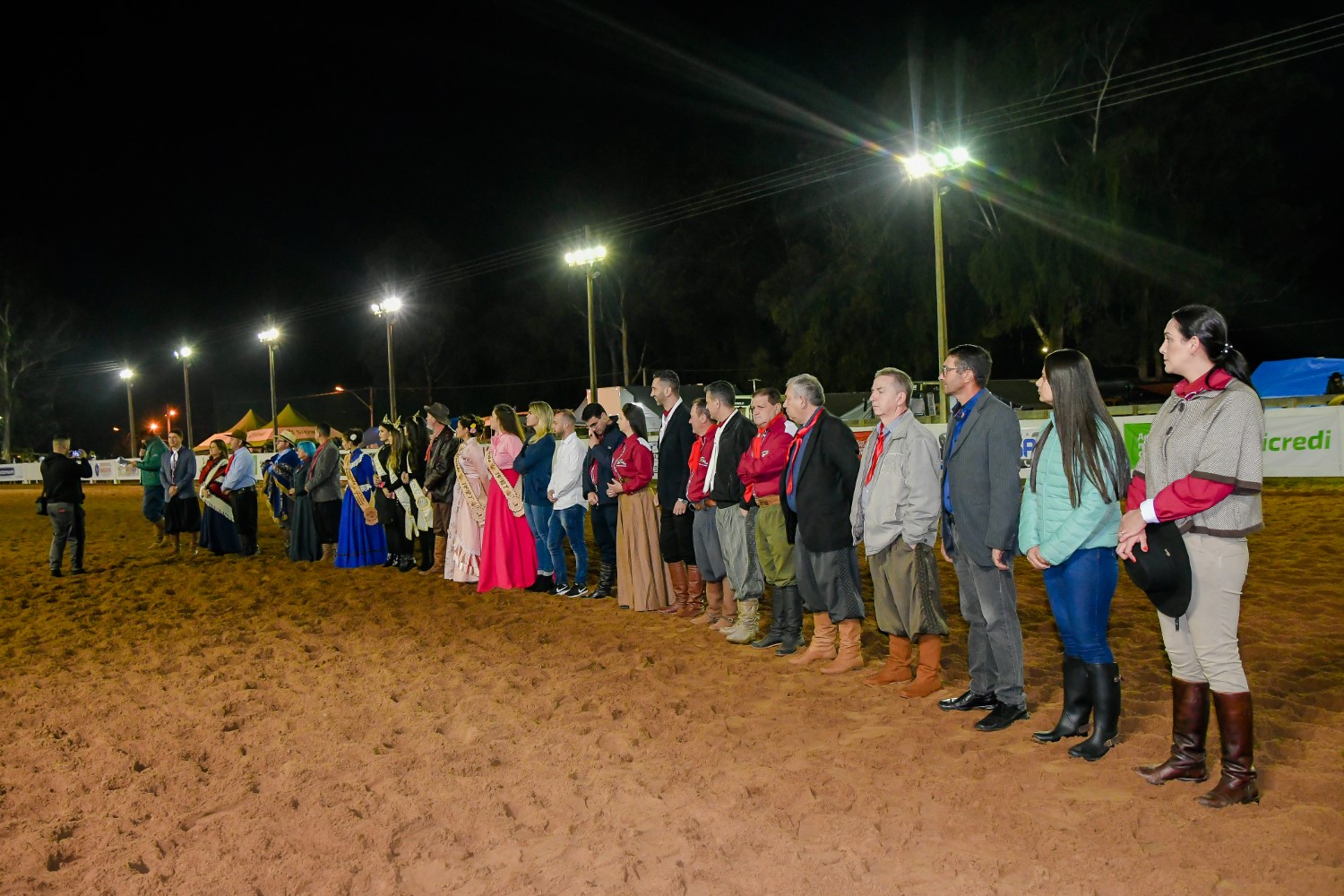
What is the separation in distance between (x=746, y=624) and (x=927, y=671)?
1.76m

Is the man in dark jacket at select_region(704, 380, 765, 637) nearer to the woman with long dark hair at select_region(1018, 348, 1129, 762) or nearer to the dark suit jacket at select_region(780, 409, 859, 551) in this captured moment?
the dark suit jacket at select_region(780, 409, 859, 551)

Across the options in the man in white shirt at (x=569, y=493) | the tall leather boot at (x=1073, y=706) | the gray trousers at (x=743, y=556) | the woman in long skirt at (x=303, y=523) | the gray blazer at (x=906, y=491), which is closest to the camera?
the tall leather boot at (x=1073, y=706)

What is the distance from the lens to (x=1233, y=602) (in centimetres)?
355

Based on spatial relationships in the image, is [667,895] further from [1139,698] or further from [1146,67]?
[1146,67]

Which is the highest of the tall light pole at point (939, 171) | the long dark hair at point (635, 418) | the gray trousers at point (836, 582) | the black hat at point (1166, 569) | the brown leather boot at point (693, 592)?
the tall light pole at point (939, 171)

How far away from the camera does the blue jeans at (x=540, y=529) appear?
922 centimetres

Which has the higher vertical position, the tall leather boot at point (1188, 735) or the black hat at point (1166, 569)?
the black hat at point (1166, 569)

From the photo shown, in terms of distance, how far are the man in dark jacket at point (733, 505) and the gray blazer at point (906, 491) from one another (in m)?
1.45

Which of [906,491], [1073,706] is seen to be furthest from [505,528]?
[1073,706]

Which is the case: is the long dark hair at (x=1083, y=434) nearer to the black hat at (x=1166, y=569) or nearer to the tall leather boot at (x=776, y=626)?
the black hat at (x=1166, y=569)

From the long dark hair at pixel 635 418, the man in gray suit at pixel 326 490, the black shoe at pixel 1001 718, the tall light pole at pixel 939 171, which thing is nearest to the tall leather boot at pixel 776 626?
the black shoe at pixel 1001 718

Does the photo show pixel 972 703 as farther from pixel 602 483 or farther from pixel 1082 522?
pixel 602 483

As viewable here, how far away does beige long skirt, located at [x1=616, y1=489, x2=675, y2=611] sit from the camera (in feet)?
26.2

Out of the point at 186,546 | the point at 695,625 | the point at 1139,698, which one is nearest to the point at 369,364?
the point at 186,546
